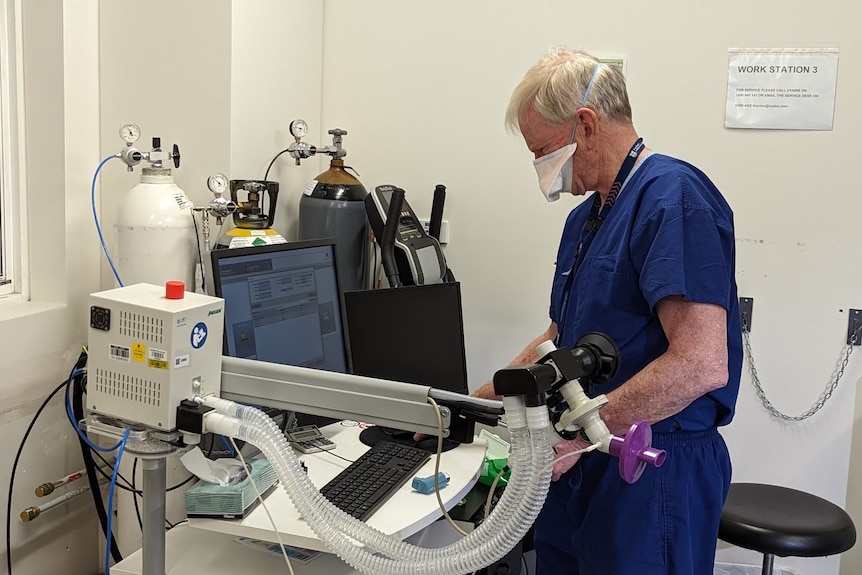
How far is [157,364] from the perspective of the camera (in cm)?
104

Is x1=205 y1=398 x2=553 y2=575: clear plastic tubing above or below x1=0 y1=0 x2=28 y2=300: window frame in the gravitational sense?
below

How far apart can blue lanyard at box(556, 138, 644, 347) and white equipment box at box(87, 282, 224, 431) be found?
2.85 ft

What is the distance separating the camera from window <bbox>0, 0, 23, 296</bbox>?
84.4 inches

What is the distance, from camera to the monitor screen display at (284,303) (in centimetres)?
175

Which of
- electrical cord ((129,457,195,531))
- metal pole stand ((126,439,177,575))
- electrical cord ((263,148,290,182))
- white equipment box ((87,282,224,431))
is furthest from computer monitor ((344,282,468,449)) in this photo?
white equipment box ((87,282,224,431))

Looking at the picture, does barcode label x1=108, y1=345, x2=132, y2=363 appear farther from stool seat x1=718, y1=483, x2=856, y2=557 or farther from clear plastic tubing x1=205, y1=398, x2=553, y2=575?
stool seat x1=718, y1=483, x2=856, y2=557

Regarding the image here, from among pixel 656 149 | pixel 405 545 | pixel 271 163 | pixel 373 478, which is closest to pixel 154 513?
pixel 405 545

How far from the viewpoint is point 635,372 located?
160cm

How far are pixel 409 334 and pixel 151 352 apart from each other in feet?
3.89

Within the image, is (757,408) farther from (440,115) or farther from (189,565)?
(189,565)

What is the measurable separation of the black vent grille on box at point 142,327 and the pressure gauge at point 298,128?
1522mm

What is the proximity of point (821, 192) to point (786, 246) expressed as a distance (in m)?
0.19

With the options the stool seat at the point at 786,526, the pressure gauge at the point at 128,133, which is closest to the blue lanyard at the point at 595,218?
the stool seat at the point at 786,526

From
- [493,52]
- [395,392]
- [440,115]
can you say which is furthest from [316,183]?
[395,392]
